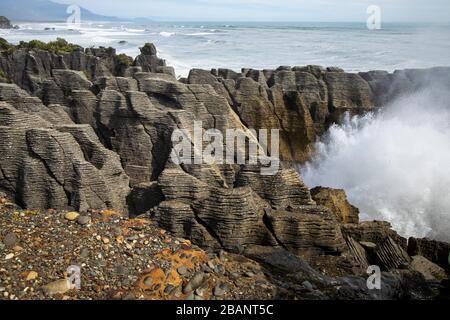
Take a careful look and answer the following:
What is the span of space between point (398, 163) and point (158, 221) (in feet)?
46.8

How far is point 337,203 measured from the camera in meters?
12.9

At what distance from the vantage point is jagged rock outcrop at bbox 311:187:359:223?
12695 millimetres

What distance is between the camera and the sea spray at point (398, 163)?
17.1m

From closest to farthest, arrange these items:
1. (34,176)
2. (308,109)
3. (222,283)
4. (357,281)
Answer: (222,283)
(357,281)
(34,176)
(308,109)

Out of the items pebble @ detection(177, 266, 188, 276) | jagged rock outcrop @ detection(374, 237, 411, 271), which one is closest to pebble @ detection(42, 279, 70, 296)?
pebble @ detection(177, 266, 188, 276)

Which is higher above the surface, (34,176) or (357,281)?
(34,176)

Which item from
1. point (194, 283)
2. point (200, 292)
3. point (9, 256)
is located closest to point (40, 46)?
point (9, 256)

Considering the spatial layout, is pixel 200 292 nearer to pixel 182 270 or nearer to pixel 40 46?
pixel 182 270

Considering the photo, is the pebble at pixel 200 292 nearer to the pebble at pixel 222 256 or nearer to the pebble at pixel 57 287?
the pebble at pixel 222 256
